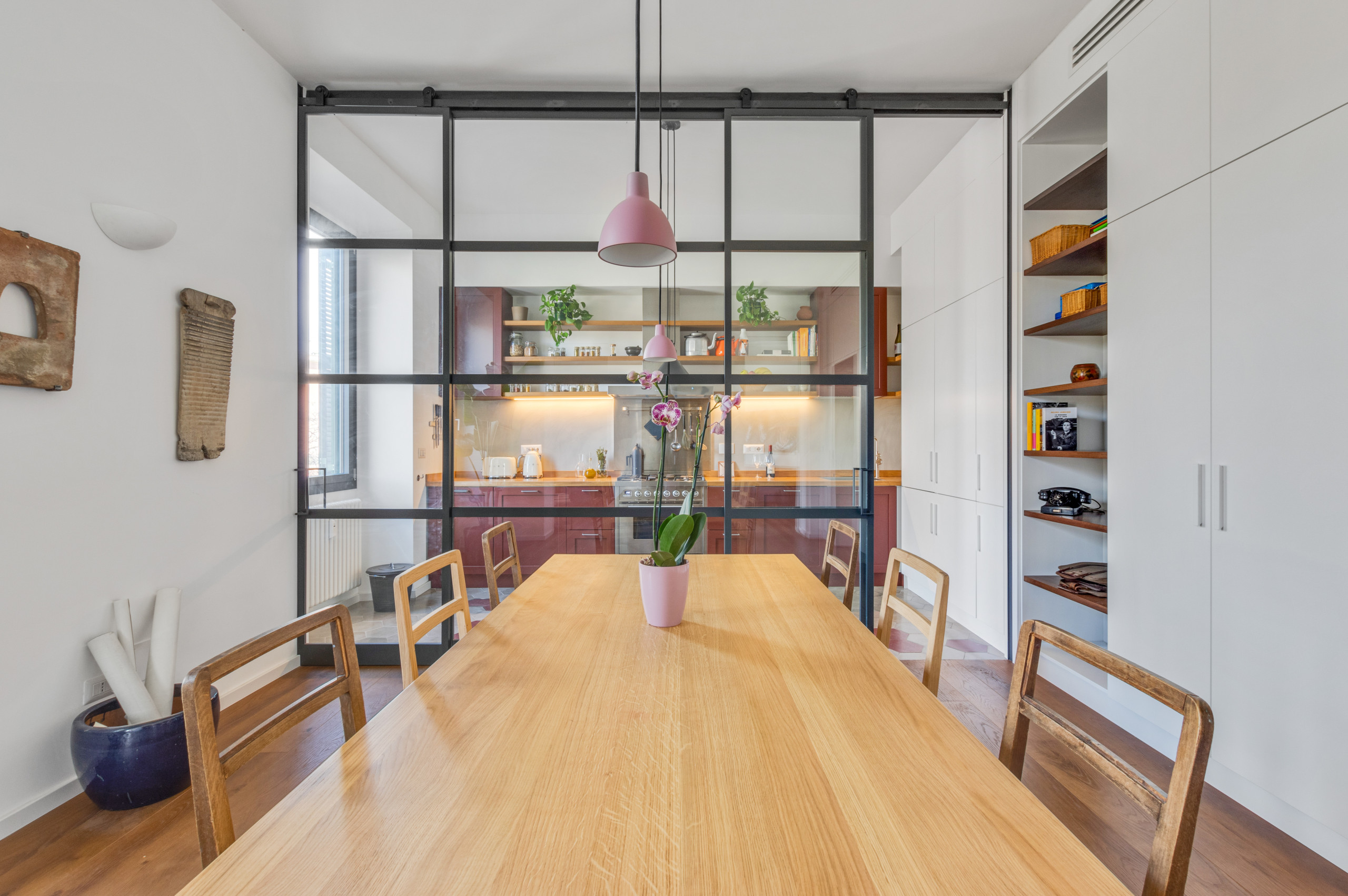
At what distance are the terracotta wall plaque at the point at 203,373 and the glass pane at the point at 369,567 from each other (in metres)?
0.81

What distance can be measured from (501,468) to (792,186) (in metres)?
2.20

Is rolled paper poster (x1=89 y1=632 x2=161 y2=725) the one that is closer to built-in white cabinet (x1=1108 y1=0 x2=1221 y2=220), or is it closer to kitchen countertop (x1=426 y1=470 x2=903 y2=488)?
kitchen countertop (x1=426 y1=470 x2=903 y2=488)

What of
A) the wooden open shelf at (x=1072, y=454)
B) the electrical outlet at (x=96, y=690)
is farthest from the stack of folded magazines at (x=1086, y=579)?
the electrical outlet at (x=96, y=690)

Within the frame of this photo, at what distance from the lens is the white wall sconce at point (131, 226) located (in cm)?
203

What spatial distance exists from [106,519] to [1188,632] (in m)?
3.80

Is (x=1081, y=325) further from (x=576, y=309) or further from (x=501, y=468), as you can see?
(x=501, y=468)

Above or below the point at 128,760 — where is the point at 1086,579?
above

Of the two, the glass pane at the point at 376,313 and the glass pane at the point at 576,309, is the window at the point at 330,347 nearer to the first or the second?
the glass pane at the point at 376,313

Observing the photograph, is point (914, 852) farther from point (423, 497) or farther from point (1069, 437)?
point (423, 497)

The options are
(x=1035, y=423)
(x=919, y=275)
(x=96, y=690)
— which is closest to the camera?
(x=96, y=690)

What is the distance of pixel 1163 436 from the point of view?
216 cm

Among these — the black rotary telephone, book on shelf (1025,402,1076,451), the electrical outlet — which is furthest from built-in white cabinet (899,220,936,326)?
the electrical outlet

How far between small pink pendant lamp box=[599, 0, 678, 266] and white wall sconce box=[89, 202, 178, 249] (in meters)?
1.73

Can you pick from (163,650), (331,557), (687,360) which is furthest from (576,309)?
(163,650)
